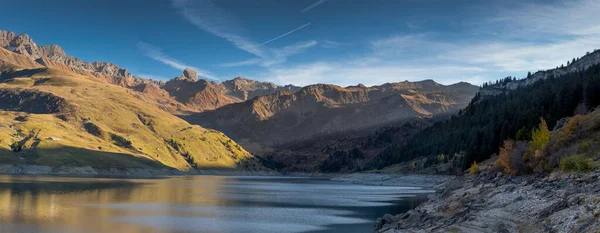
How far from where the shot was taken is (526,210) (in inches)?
1492

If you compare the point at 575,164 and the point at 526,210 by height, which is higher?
the point at 575,164

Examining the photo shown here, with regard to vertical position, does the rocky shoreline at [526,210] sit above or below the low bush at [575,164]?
below

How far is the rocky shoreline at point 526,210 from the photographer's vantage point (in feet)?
95.1

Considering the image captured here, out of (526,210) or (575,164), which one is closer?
(526,210)

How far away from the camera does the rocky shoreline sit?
95.1ft

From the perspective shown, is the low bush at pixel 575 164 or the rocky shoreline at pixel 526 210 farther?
the low bush at pixel 575 164

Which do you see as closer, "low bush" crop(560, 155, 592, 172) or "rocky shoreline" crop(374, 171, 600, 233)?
"rocky shoreline" crop(374, 171, 600, 233)

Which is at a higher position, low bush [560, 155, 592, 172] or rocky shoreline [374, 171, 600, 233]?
low bush [560, 155, 592, 172]

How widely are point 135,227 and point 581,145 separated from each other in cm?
5165

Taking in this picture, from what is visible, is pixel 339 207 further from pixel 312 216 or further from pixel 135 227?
pixel 135 227

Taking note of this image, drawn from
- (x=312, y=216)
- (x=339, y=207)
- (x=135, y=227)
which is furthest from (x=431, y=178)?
(x=135, y=227)

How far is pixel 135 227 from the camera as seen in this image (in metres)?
54.9

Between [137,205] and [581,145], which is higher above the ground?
[581,145]

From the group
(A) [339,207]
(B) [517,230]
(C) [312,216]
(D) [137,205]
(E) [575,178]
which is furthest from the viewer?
(A) [339,207]
